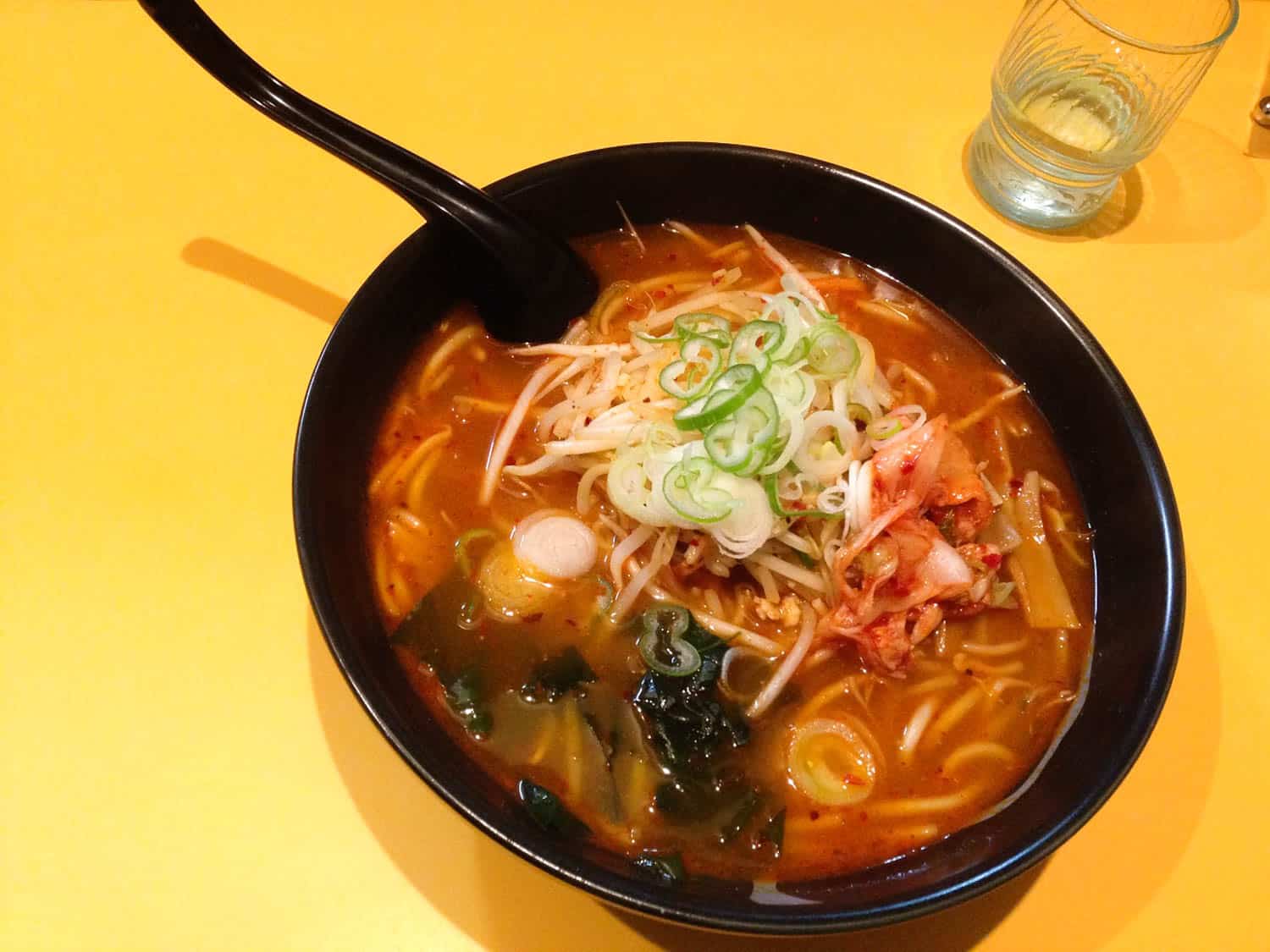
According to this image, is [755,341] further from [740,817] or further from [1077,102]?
[1077,102]

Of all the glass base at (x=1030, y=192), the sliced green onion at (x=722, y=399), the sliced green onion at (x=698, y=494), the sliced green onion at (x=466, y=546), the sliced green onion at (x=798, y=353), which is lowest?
the sliced green onion at (x=466, y=546)

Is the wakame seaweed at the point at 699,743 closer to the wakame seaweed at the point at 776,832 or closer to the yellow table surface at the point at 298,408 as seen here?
the wakame seaweed at the point at 776,832

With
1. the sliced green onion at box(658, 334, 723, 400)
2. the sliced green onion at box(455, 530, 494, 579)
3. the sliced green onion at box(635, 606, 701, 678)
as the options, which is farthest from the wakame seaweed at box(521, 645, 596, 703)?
the sliced green onion at box(658, 334, 723, 400)

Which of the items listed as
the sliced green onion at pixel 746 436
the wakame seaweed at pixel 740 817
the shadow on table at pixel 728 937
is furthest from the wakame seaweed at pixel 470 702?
the sliced green onion at pixel 746 436

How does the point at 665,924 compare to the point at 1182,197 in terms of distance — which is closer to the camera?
the point at 665,924

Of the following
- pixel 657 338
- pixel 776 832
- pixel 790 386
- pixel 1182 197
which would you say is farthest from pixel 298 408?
pixel 1182 197

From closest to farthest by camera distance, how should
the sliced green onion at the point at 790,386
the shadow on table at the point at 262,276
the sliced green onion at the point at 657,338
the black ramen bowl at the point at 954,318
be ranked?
the black ramen bowl at the point at 954,318
the sliced green onion at the point at 790,386
the sliced green onion at the point at 657,338
the shadow on table at the point at 262,276
